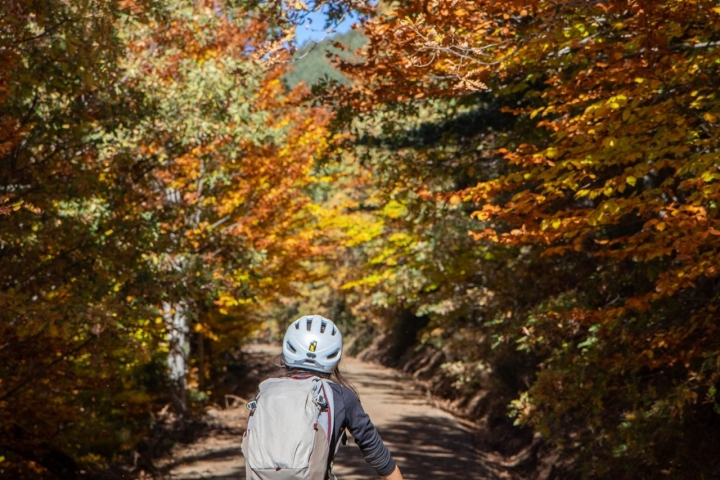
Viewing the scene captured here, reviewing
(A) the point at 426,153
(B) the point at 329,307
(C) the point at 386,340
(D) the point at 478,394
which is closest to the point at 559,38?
(A) the point at 426,153

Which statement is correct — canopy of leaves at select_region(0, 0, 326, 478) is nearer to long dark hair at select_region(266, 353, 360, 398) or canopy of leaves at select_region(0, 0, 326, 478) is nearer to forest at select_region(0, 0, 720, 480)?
forest at select_region(0, 0, 720, 480)

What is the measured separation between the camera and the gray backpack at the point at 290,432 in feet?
12.2

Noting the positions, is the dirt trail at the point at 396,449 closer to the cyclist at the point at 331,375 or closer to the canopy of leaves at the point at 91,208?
the canopy of leaves at the point at 91,208

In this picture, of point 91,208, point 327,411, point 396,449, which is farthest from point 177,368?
point 327,411

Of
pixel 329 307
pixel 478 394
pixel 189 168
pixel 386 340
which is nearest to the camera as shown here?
pixel 189 168

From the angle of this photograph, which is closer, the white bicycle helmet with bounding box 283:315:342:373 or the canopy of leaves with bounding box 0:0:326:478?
the white bicycle helmet with bounding box 283:315:342:373

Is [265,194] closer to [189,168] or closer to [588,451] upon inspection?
[189,168]

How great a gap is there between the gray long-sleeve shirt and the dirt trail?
8.37 metres

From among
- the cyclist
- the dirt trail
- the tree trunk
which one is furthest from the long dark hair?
the tree trunk

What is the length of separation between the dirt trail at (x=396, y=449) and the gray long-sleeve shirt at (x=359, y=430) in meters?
8.37

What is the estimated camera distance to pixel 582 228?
7266 millimetres

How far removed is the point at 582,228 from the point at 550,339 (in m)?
4.43

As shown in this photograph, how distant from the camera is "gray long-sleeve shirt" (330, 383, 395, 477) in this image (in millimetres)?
3951

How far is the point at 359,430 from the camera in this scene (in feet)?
13.0
